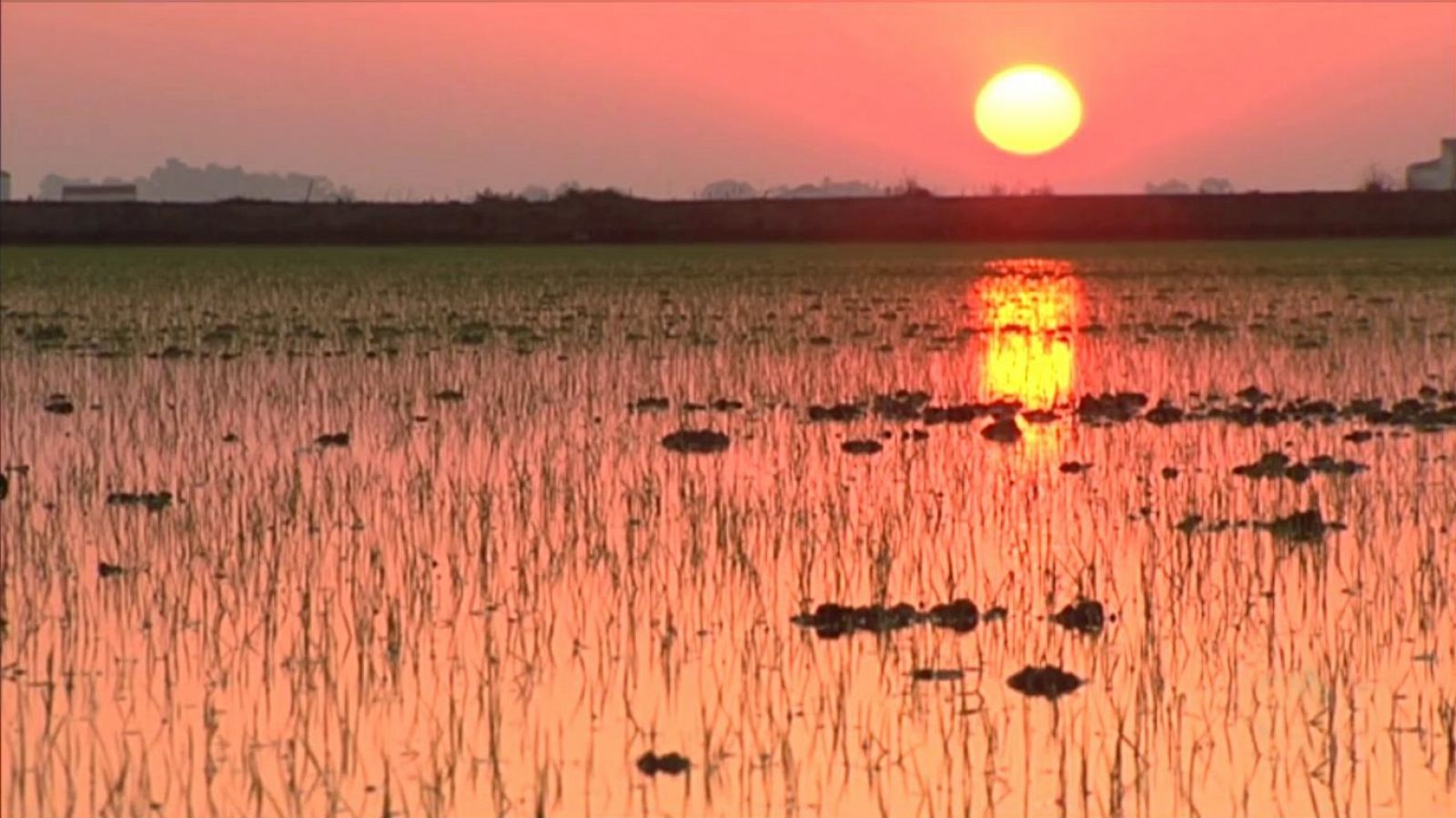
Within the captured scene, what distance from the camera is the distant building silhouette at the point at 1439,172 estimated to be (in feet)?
243

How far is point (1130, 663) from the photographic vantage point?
7422 millimetres

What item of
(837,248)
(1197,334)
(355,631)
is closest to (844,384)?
(1197,334)

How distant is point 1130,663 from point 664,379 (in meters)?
10.6

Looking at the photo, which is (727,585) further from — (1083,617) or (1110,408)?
(1110,408)

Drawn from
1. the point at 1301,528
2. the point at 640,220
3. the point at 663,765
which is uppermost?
the point at 640,220

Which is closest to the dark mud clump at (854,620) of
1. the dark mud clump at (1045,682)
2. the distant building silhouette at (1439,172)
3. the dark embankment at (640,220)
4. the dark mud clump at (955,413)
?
the dark mud clump at (1045,682)

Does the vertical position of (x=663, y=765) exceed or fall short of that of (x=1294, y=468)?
it falls short

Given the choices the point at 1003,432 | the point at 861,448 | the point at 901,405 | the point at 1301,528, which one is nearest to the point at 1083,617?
the point at 1301,528

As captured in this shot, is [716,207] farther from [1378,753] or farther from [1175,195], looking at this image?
[1378,753]

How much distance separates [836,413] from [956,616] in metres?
7.10

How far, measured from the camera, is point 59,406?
15.4m

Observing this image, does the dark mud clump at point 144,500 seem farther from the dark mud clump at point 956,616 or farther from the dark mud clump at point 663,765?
the dark mud clump at point 663,765

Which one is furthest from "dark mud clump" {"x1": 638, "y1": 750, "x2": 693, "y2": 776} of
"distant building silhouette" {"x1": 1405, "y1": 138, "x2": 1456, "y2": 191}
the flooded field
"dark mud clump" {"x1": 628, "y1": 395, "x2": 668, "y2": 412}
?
"distant building silhouette" {"x1": 1405, "y1": 138, "x2": 1456, "y2": 191}

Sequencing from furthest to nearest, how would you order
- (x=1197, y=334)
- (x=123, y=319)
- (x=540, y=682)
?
1. (x=123, y=319)
2. (x=1197, y=334)
3. (x=540, y=682)
